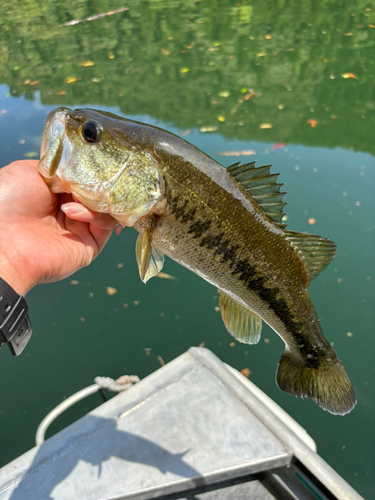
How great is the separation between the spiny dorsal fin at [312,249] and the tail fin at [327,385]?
0.45m

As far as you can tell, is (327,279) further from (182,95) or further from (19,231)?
(182,95)

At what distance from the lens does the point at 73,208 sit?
170 centimetres

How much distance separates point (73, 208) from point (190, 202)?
20.7 inches

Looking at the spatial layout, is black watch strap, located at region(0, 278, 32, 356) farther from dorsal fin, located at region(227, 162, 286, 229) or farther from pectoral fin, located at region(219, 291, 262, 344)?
dorsal fin, located at region(227, 162, 286, 229)

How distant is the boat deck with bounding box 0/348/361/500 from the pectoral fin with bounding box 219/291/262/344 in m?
→ 0.68

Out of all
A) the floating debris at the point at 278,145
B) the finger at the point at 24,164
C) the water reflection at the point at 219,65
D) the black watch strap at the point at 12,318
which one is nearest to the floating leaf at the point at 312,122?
the water reflection at the point at 219,65

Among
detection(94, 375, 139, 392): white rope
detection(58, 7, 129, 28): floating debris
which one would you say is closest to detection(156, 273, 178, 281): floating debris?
detection(94, 375, 139, 392): white rope

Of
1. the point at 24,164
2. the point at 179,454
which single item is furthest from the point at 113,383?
the point at 24,164

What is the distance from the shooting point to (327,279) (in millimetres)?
3586

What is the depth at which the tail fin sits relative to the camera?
1770 mm

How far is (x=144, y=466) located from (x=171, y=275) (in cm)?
186

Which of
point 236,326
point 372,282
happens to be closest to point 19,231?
point 236,326

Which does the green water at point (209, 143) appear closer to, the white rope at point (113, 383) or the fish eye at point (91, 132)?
the white rope at point (113, 383)

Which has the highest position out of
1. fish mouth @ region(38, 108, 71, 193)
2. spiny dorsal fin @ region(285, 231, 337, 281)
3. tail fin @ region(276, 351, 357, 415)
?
fish mouth @ region(38, 108, 71, 193)
